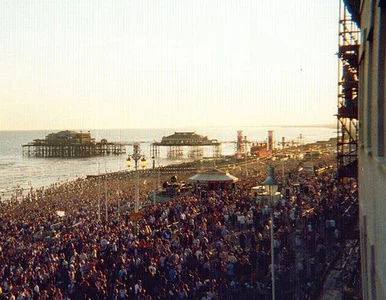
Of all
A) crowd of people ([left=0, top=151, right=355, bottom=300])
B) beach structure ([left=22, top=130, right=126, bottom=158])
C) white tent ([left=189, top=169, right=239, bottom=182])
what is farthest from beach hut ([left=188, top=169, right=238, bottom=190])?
beach structure ([left=22, top=130, right=126, bottom=158])

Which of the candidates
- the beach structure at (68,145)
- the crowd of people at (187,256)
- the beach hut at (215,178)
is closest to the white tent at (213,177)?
the beach hut at (215,178)


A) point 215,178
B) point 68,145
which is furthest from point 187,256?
point 68,145

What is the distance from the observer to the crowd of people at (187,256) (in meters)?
13.2

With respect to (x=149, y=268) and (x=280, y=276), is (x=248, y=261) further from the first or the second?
(x=149, y=268)

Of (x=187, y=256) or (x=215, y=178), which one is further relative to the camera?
(x=215, y=178)

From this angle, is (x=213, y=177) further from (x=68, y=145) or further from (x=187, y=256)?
(x=68, y=145)

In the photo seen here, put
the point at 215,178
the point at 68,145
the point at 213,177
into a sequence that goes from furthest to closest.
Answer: the point at 68,145 → the point at 213,177 → the point at 215,178

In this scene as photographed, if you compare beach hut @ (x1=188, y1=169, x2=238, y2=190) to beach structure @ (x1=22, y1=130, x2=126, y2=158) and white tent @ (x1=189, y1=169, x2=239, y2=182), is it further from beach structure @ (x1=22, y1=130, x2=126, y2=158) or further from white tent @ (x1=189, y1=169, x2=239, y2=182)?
beach structure @ (x1=22, y1=130, x2=126, y2=158)

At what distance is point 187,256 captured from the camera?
49.1 feet

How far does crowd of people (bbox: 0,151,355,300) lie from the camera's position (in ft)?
43.2

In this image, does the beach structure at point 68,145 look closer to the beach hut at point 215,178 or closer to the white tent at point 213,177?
the beach hut at point 215,178

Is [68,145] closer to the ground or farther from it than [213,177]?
closer to the ground

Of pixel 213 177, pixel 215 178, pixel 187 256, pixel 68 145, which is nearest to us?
pixel 187 256

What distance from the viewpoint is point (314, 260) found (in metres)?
14.2
